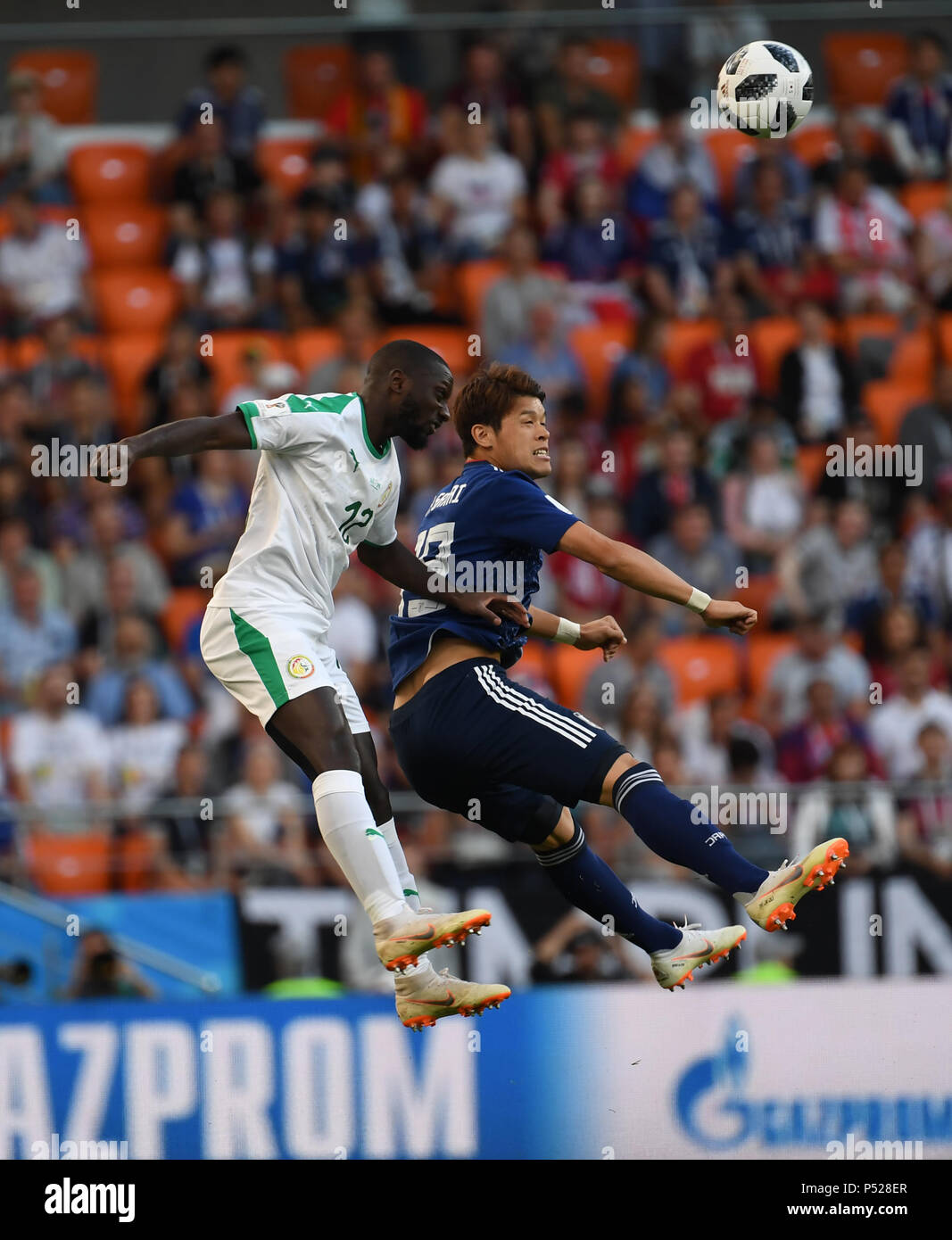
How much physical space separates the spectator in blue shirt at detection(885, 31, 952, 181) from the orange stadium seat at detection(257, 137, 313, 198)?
4391mm

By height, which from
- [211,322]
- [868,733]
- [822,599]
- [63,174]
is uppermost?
[63,174]

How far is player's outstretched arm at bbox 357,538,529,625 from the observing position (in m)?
6.35

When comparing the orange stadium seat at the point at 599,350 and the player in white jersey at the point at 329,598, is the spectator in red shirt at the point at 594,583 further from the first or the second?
the player in white jersey at the point at 329,598

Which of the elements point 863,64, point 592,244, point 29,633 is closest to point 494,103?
point 592,244

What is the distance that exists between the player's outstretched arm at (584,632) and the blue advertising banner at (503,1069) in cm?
216

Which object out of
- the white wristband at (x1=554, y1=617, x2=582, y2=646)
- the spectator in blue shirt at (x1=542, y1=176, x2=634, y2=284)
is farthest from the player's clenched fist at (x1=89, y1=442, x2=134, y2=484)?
the spectator in blue shirt at (x1=542, y1=176, x2=634, y2=284)

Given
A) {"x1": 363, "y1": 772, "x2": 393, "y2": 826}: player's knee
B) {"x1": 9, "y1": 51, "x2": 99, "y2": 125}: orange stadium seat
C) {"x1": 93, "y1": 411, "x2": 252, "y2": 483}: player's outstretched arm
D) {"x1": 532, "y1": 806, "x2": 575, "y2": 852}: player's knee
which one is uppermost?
{"x1": 9, "y1": 51, "x2": 99, "y2": 125}: orange stadium seat

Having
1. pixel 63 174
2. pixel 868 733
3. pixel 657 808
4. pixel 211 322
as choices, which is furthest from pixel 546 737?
pixel 63 174

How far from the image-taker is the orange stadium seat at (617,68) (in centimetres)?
1455

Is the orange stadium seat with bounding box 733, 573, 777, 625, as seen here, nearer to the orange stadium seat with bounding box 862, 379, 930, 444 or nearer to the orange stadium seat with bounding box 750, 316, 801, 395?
the orange stadium seat with bounding box 862, 379, 930, 444

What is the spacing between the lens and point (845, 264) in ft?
44.6

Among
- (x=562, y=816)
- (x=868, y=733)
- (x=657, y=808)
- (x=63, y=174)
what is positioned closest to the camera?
(x=657, y=808)
